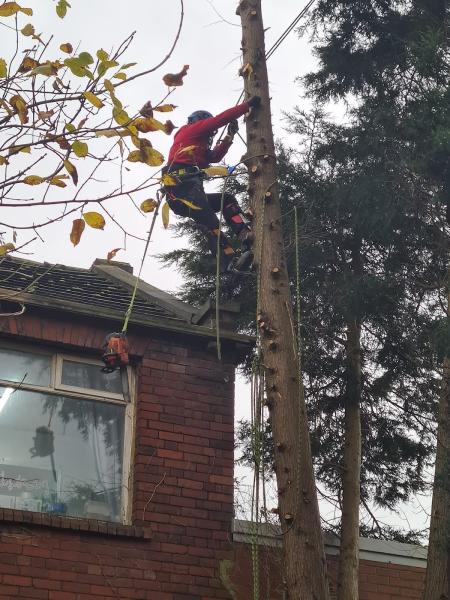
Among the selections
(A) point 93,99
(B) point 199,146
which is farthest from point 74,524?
(A) point 93,99

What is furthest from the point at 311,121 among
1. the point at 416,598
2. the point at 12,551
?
the point at 12,551

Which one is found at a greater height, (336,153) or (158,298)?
(336,153)

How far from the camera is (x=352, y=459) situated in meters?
12.4

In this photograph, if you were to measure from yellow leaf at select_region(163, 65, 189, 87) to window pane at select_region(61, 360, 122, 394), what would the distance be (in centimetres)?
419

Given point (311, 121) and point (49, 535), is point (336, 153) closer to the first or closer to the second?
point (311, 121)

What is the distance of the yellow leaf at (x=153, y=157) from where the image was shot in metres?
6.87

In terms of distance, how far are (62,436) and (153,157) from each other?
404 cm

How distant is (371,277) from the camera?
11359mm

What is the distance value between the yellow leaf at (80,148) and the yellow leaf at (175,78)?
0.82 meters

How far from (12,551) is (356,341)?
5.20 meters

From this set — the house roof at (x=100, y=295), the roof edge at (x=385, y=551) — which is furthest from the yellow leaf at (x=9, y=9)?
the roof edge at (x=385, y=551)

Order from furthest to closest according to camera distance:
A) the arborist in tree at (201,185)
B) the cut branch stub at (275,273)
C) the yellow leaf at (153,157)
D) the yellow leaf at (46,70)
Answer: the arborist in tree at (201,185) → the cut branch stub at (275,273) → the yellow leaf at (153,157) → the yellow leaf at (46,70)

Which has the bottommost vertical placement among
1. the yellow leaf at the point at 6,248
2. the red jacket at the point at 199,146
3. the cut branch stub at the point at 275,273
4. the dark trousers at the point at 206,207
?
the yellow leaf at the point at 6,248

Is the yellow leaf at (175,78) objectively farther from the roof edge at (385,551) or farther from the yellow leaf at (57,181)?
the roof edge at (385,551)
